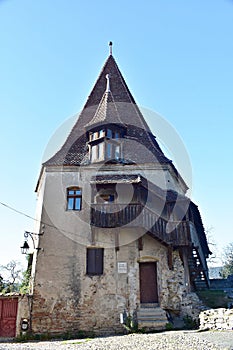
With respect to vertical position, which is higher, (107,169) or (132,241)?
(107,169)

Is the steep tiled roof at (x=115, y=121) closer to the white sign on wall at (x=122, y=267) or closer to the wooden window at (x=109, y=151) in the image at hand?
the wooden window at (x=109, y=151)

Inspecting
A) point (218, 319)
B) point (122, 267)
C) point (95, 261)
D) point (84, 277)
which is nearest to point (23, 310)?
Answer: point (84, 277)

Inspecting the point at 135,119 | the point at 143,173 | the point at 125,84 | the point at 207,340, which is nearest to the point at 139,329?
the point at 207,340

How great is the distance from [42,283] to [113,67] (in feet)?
56.3

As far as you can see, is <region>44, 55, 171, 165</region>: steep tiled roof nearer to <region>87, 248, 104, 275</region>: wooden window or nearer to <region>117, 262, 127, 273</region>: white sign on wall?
<region>87, 248, 104, 275</region>: wooden window

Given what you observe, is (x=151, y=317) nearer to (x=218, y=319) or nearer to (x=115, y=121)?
(x=218, y=319)

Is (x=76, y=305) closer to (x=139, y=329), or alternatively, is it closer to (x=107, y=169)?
(x=139, y=329)

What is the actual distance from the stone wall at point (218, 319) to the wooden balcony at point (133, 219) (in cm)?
379

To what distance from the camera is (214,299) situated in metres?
17.0

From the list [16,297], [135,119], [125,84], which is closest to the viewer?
[16,297]

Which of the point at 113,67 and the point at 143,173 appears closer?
the point at 143,173

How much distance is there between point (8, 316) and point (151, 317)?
6494 millimetres

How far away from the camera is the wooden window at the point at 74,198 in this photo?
698 inches

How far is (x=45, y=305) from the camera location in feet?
51.0
